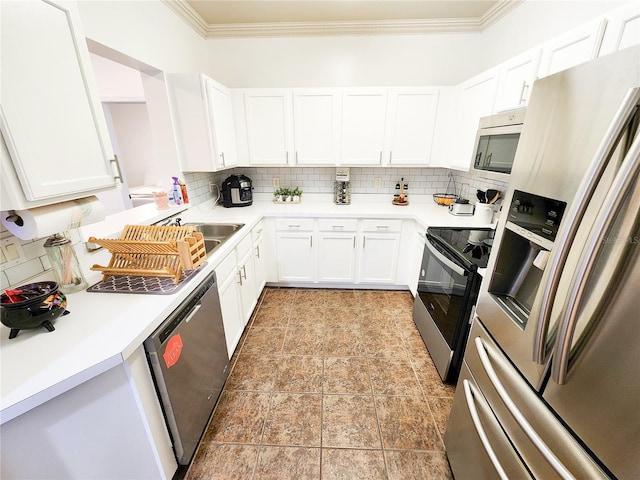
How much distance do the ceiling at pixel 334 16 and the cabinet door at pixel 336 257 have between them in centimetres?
203

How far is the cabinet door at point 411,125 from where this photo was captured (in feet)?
8.21

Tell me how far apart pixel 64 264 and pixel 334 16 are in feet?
9.40

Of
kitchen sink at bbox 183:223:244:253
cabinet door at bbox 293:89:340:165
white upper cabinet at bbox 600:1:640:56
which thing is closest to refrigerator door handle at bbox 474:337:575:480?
white upper cabinet at bbox 600:1:640:56

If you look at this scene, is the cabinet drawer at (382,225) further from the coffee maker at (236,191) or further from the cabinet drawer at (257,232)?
the coffee maker at (236,191)

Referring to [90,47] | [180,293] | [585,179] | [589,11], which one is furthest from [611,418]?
[90,47]

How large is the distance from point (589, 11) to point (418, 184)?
1714mm

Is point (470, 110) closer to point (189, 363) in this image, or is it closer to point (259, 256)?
point (259, 256)

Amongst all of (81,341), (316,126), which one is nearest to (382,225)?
(316,126)

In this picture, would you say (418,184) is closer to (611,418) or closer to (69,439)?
(611,418)

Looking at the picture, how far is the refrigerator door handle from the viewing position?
663mm

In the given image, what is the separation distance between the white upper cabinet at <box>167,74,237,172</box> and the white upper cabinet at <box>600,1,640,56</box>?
2387mm

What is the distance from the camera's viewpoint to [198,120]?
215cm

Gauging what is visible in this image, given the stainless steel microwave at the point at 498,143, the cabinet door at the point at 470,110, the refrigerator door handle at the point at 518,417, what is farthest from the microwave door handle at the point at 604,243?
the cabinet door at the point at 470,110

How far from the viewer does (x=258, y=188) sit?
314cm
